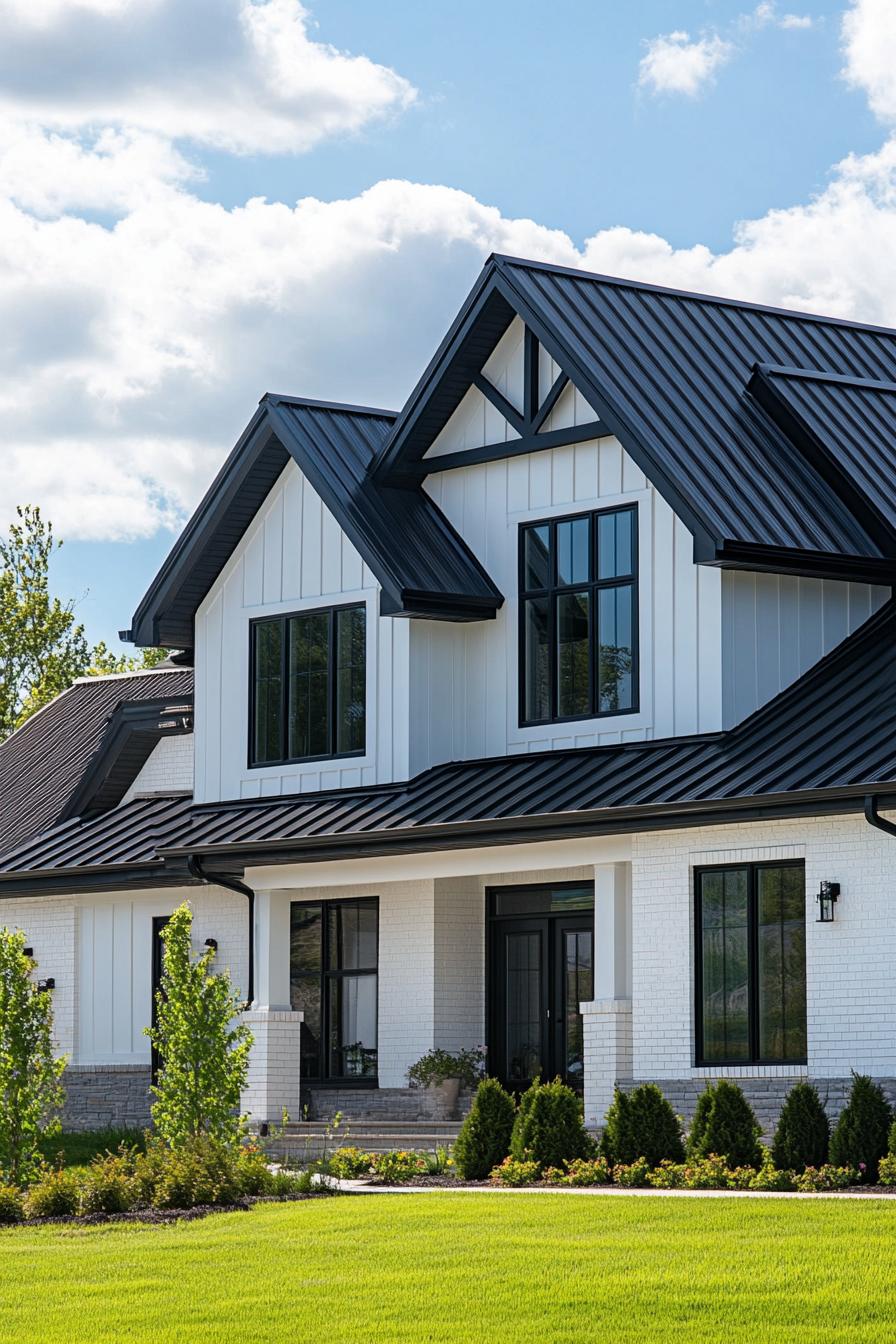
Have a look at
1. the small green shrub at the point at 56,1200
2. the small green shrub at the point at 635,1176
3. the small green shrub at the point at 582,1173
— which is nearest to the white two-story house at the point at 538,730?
the small green shrub at the point at 582,1173

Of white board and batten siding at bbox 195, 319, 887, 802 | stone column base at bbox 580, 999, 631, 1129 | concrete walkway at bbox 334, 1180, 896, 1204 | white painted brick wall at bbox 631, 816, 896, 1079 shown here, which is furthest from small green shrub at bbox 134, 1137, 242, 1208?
white board and batten siding at bbox 195, 319, 887, 802

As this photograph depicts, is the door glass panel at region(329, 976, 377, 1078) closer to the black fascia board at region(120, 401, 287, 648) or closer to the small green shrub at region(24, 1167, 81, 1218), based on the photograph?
the black fascia board at region(120, 401, 287, 648)

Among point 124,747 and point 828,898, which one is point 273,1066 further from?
point 828,898

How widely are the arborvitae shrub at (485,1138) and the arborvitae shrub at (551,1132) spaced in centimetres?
32

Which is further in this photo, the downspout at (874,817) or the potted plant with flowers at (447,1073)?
the potted plant with flowers at (447,1073)

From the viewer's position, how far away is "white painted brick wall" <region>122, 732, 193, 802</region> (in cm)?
3119

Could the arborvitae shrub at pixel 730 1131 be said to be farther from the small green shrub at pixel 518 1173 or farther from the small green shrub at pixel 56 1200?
the small green shrub at pixel 56 1200

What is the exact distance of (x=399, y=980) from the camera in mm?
26344

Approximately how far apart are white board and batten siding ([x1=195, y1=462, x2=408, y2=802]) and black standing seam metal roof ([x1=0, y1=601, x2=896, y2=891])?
355 millimetres

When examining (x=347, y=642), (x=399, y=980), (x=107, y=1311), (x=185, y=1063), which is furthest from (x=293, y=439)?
(x=107, y=1311)

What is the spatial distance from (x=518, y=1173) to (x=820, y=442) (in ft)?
28.8

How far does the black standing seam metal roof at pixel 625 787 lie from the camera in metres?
21.2

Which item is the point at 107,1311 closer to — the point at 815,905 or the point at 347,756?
the point at 815,905

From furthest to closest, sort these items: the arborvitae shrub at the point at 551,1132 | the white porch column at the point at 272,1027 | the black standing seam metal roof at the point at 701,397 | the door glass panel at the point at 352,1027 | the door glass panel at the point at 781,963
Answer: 1. the door glass panel at the point at 352,1027
2. the white porch column at the point at 272,1027
3. the black standing seam metal roof at the point at 701,397
4. the door glass panel at the point at 781,963
5. the arborvitae shrub at the point at 551,1132
